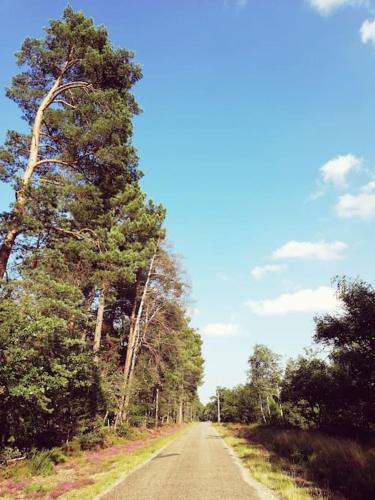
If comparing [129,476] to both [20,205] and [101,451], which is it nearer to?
[101,451]

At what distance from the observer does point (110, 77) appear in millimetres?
15164

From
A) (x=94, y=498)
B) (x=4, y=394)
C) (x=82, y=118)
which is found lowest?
(x=94, y=498)

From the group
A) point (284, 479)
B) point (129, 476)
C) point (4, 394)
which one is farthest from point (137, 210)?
point (284, 479)

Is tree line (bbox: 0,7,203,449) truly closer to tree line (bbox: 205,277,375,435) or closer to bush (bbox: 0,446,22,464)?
bush (bbox: 0,446,22,464)

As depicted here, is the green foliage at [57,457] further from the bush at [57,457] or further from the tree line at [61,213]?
the tree line at [61,213]

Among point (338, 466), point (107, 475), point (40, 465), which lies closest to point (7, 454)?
point (40, 465)

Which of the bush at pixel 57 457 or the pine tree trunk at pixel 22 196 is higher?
the pine tree trunk at pixel 22 196

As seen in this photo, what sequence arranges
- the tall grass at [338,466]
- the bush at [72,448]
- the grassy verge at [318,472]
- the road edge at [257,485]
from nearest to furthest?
the road edge at [257,485], the grassy verge at [318,472], the tall grass at [338,466], the bush at [72,448]

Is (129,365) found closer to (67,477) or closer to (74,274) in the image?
(74,274)

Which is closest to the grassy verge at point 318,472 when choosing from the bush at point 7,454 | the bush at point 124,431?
the bush at point 7,454

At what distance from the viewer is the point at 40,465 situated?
12367mm

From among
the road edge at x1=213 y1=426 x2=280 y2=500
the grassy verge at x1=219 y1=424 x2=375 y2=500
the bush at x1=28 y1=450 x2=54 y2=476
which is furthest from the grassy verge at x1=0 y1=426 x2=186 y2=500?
the grassy verge at x1=219 y1=424 x2=375 y2=500

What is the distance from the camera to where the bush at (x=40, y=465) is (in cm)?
1186

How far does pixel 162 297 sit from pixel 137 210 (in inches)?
488
